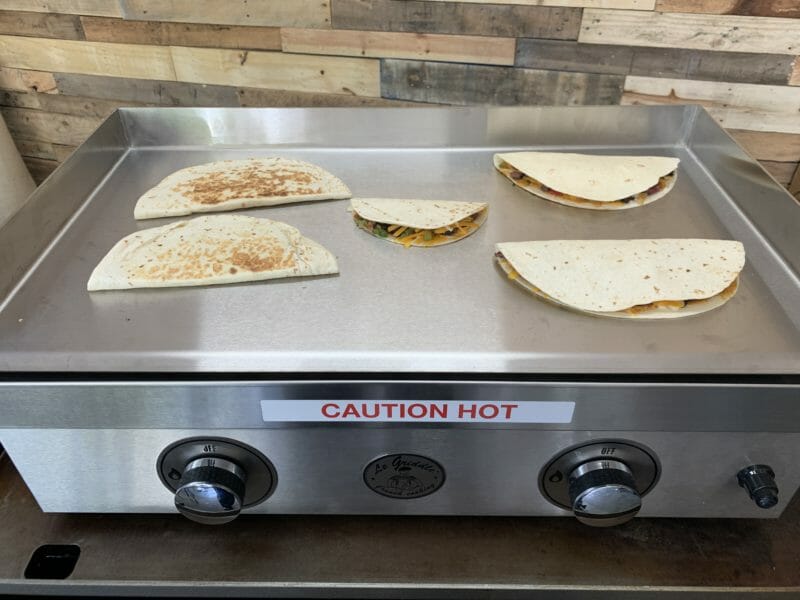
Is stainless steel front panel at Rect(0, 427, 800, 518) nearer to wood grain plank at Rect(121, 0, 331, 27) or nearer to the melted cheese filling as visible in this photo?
the melted cheese filling

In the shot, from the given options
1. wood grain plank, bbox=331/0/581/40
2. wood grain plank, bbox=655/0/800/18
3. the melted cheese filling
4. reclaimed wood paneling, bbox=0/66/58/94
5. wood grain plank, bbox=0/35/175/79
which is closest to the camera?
the melted cheese filling

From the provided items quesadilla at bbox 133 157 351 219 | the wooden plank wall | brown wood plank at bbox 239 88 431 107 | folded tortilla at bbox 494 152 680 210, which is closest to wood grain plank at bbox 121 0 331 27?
the wooden plank wall

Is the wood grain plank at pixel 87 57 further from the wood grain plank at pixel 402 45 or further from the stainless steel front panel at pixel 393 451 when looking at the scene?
the stainless steel front panel at pixel 393 451

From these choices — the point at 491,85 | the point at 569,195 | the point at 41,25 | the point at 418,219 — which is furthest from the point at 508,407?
the point at 41,25

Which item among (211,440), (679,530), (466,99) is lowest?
(679,530)

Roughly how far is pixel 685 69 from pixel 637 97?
0.35 ft

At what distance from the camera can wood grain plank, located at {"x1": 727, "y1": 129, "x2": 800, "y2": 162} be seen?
1291 mm

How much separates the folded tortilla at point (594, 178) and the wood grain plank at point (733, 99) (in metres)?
0.28

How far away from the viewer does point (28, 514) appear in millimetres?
791

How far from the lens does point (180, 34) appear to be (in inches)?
57.9

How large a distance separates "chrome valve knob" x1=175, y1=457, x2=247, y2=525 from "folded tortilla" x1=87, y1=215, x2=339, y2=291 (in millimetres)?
260

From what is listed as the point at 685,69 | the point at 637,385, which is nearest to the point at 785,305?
the point at 637,385

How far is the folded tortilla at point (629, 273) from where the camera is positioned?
760 millimetres

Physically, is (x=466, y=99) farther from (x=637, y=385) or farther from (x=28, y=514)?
(x=28, y=514)
